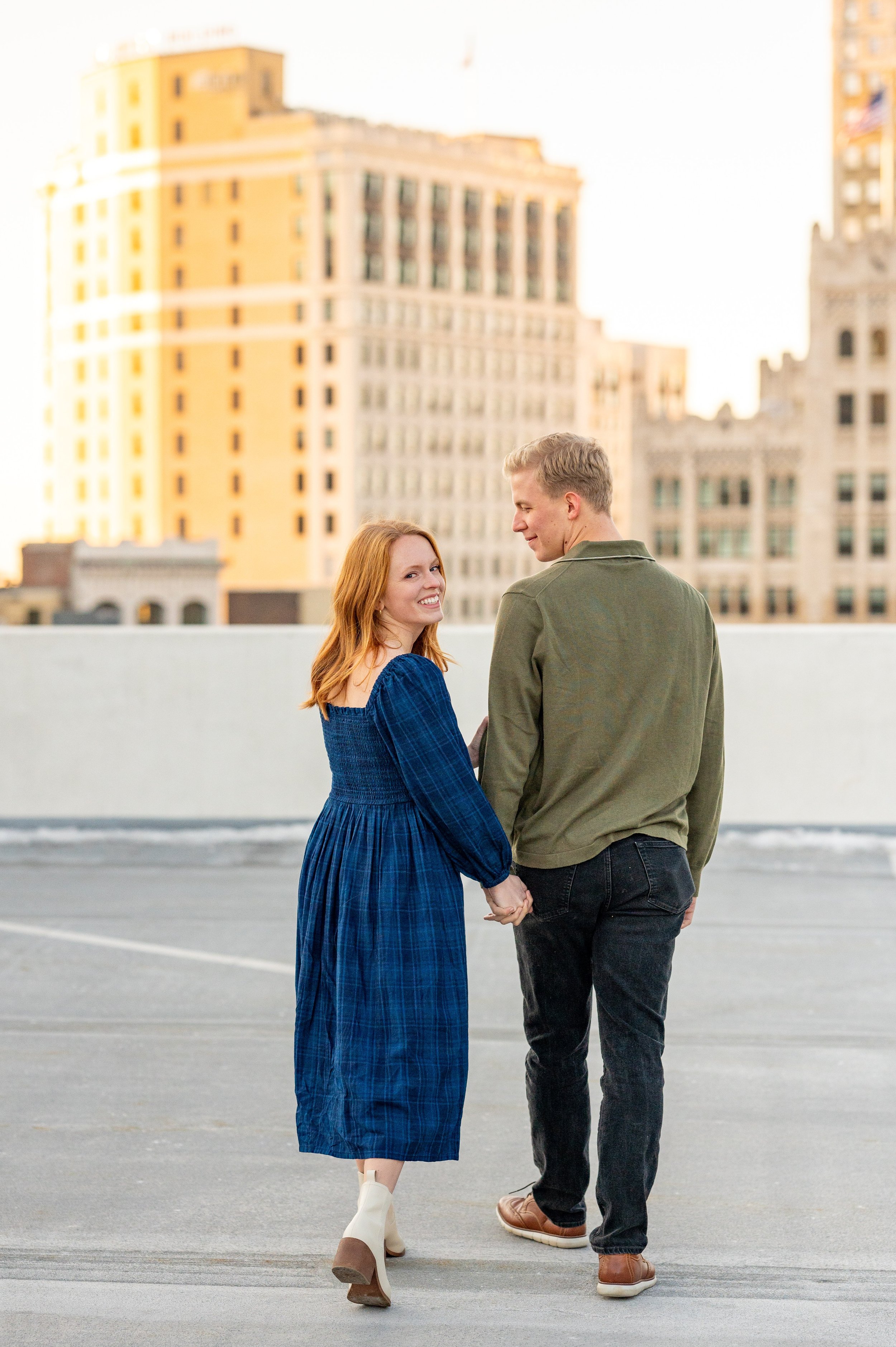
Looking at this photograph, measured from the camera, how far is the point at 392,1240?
364 centimetres

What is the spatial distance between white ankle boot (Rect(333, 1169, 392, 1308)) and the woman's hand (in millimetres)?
865

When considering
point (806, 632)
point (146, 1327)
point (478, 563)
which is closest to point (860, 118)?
point (478, 563)

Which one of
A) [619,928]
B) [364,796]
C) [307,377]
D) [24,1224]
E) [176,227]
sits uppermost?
[176,227]

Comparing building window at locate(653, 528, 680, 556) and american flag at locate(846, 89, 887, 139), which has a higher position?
american flag at locate(846, 89, 887, 139)

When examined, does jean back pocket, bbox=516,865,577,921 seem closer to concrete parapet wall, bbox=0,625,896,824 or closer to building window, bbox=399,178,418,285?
concrete parapet wall, bbox=0,625,896,824

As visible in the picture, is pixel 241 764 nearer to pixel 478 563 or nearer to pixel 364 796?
pixel 364 796

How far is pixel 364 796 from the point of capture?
3518 mm

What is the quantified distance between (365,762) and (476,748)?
10.2 inches

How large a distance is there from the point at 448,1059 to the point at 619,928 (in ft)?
1.44

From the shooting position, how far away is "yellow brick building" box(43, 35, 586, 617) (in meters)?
132

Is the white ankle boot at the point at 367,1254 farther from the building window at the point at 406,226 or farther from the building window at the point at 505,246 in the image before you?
the building window at the point at 505,246

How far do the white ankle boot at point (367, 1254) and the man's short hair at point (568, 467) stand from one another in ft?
4.70

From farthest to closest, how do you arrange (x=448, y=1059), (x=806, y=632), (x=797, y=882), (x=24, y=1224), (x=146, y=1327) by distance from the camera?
1. (x=806, y=632)
2. (x=797, y=882)
3. (x=24, y=1224)
4. (x=448, y=1059)
5. (x=146, y=1327)

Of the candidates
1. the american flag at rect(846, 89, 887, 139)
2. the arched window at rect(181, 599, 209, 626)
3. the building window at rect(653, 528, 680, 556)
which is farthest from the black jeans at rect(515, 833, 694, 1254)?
the building window at rect(653, 528, 680, 556)
